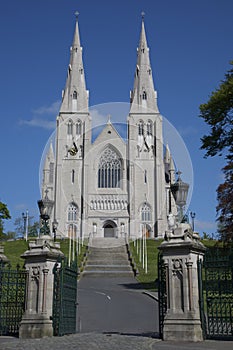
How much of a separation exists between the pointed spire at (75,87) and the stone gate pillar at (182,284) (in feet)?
196

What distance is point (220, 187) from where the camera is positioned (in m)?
31.0

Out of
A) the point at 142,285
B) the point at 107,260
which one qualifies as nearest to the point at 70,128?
the point at 107,260

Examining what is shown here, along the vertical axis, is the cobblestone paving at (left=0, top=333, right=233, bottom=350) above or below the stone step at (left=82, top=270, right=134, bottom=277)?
below

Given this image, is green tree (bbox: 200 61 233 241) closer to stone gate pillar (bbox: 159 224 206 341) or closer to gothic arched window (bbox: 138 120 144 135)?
stone gate pillar (bbox: 159 224 206 341)

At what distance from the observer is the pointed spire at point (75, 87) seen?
68500 mm

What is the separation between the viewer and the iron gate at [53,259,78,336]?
34.1ft

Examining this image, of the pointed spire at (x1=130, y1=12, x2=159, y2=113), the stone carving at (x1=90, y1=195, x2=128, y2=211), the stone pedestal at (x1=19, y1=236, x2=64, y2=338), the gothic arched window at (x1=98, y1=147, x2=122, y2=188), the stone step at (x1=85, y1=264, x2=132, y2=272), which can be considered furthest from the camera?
the pointed spire at (x1=130, y1=12, x2=159, y2=113)

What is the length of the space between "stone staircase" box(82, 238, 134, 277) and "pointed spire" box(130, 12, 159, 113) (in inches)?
1042

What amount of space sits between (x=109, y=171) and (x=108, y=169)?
1.10ft

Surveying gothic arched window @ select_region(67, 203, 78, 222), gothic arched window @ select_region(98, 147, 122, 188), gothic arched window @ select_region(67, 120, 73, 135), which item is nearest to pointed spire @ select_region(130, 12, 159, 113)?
gothic arched window @ select_region(98, 147, 122, 188)

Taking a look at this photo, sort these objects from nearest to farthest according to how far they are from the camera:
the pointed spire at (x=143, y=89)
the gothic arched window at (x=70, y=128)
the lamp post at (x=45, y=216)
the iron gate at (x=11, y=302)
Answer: the iron gate at (x=11, y=302) → the lamp post at (x=45, y=216) → the gothic arched window at (x=70, y=128) → the pointed spire at (x=143, y=89)

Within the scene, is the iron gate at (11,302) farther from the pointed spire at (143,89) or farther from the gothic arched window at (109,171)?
the pointed spire at (143,89)

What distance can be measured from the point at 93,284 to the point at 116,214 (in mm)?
34266

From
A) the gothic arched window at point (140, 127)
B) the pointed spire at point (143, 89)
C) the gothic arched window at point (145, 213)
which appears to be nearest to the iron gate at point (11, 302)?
the gothic arched window at point (145, 213)
